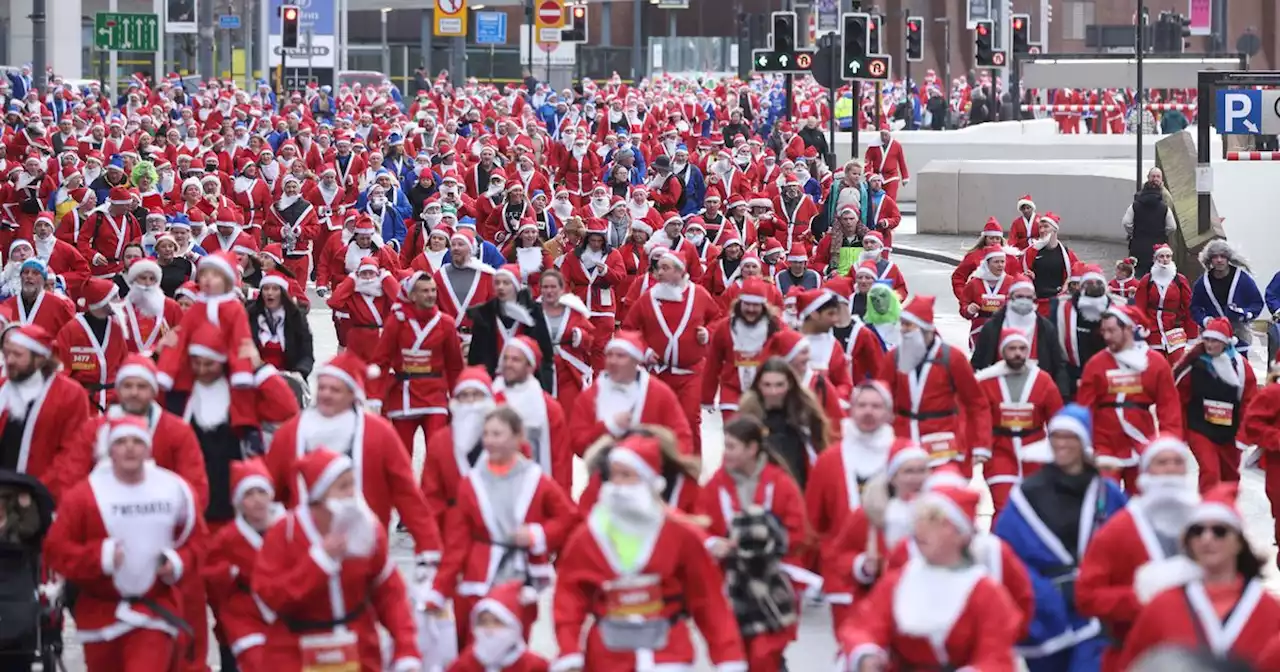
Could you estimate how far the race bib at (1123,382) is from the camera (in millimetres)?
13773

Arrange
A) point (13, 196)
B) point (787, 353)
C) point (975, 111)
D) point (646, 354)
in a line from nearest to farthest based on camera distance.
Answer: point (787, 353)
point (646, 354)
point (13, 196)
point (975, 111)

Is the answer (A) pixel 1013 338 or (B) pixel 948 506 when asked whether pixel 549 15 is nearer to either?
(A) pixel 1013 338

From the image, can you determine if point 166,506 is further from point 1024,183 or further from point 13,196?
point 1024,183

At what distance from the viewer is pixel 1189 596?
770cm

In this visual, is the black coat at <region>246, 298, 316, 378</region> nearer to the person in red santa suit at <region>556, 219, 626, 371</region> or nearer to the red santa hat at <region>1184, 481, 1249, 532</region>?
the person in red santa suit at <region>556, 219, 626, 371</region>

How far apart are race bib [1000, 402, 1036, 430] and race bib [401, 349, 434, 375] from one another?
351 centimetres

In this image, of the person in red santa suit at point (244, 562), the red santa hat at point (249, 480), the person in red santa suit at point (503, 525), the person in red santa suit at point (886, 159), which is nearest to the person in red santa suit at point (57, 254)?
the person in red santa suit at point (244, 562)

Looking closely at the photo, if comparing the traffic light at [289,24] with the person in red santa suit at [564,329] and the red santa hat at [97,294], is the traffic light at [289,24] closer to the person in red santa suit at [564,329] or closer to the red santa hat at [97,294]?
the person in red santa suit at [564,329]

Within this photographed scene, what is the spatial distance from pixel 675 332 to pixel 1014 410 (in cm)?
332

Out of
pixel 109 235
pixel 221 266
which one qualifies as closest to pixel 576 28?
pixel 109 235

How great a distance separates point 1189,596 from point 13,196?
23.2 m

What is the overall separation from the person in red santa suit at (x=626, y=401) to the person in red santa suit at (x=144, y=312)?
4.54 metres

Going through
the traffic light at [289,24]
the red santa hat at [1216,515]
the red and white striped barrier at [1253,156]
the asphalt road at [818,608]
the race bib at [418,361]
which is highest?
the traffic light at [289,24]

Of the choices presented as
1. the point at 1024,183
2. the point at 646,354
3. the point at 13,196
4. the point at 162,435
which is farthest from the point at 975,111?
the point at 162,435
